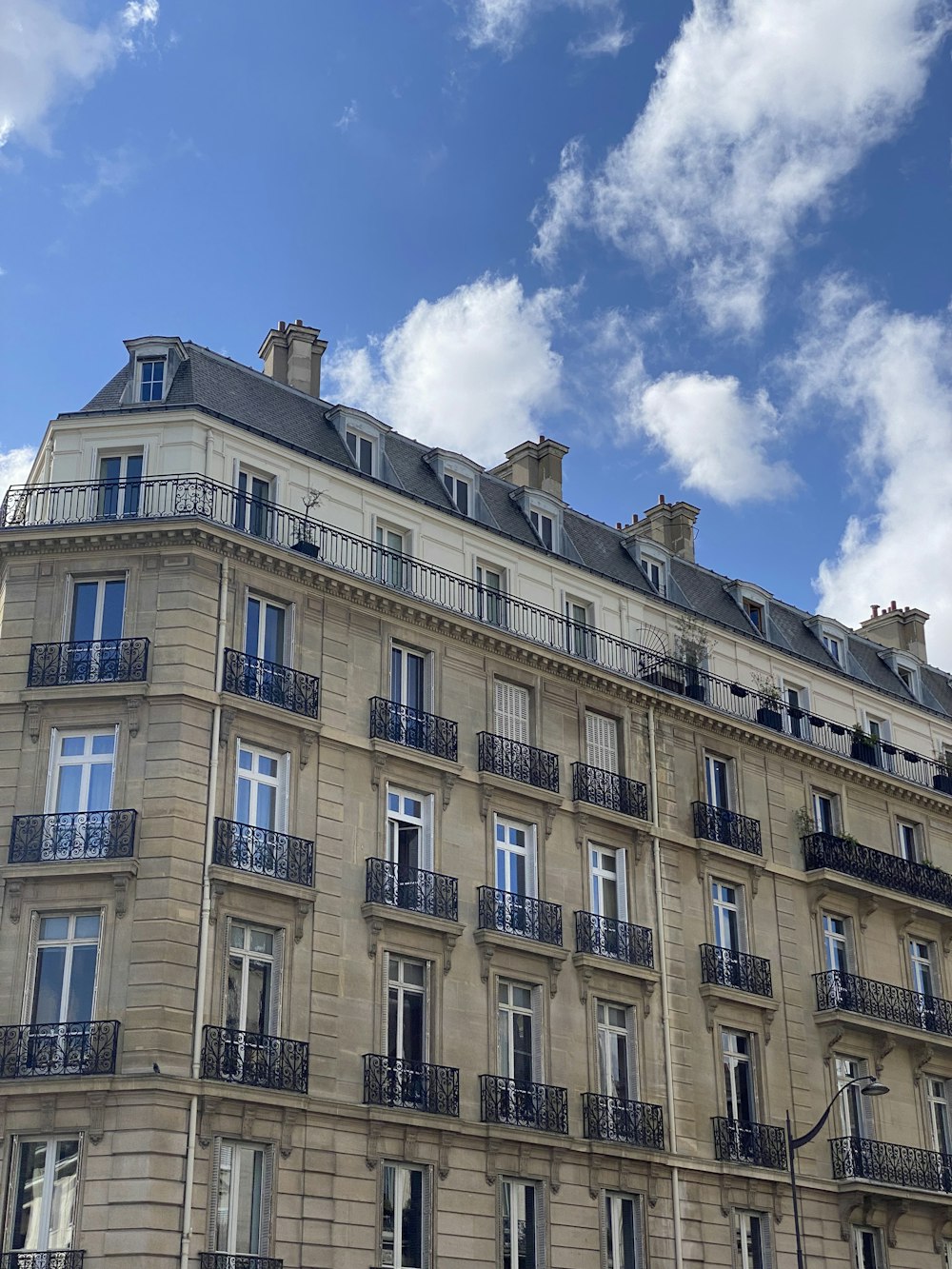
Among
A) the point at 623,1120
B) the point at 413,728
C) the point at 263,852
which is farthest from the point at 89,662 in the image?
the point at 623,1120

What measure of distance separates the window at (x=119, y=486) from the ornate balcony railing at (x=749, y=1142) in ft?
51.4

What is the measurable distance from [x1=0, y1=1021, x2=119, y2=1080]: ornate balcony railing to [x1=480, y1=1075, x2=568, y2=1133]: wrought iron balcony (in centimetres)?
681

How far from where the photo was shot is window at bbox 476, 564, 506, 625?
108 feet

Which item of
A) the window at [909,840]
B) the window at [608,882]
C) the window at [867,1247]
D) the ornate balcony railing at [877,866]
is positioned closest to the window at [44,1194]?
the window at [608,882]

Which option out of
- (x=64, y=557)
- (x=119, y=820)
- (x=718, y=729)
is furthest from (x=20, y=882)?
(x=718, y=729)

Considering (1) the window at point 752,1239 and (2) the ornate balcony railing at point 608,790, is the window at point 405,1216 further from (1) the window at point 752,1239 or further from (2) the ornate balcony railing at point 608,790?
(2) the ornate balcony railing at point 608,790

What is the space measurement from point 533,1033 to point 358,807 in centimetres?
519

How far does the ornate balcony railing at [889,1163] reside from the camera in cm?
3375

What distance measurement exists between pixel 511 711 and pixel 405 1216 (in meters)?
9.67

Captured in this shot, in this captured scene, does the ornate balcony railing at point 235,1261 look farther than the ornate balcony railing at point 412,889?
No

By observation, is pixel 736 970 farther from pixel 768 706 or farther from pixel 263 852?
pixel 263 852

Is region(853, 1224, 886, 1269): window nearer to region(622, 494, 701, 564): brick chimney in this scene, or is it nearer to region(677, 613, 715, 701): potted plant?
region(677, 613, 715, 701): potted plant

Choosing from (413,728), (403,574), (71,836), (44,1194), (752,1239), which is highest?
(403,574)

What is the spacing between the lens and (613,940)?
105 feet
